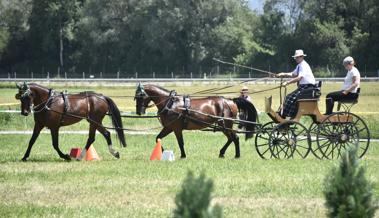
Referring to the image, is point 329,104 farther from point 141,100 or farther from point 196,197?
point 196,197

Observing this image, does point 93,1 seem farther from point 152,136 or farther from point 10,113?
point 152,136

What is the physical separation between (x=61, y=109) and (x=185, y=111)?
288 cm

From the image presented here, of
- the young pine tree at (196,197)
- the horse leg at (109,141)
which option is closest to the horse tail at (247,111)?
the horse leg at (109,141)

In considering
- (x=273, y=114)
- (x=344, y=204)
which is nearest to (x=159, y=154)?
(x=273, y=114)

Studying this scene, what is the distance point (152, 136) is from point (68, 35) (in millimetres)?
65019

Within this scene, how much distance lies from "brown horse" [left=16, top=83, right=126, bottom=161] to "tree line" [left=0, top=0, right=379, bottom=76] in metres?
56.7

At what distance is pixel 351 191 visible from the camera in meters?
7.15

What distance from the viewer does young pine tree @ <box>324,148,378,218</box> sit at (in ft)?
23.4

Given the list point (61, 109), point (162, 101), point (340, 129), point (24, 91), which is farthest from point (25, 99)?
point (340, 129)

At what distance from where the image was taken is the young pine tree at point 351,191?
23.4 feet

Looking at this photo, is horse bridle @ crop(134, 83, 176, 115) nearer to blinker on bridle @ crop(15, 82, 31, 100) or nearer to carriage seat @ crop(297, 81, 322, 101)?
blinker on bridle @ crop(15, 82, 31, 100)

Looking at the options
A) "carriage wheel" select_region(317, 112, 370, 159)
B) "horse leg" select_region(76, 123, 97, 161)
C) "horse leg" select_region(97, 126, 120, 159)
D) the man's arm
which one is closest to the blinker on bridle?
"horse leg" select_region(76, 123, 97, 161)

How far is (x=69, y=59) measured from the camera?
93.8m

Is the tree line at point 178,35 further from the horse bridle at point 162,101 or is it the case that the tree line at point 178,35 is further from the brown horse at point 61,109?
the horse bridle at point 162,101
